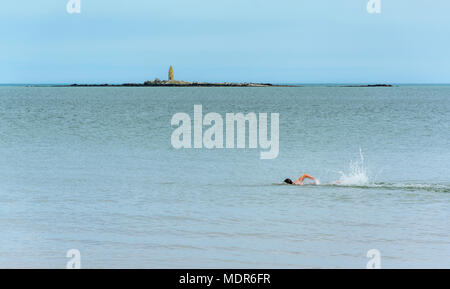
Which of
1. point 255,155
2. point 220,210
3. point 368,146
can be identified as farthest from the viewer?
point 368,146

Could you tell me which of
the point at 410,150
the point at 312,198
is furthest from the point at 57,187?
the point at 410,150

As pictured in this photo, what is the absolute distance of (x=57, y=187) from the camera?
22250mm

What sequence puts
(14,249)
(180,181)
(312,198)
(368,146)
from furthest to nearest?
(368,146), (180,181), (312,198), (14,249)

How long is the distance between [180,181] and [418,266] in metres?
12.8

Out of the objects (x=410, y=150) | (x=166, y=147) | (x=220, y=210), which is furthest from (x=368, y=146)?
(x=220, y=210)

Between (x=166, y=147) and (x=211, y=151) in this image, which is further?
(x=166, y=147)

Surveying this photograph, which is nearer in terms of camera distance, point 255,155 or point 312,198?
point 312,198
